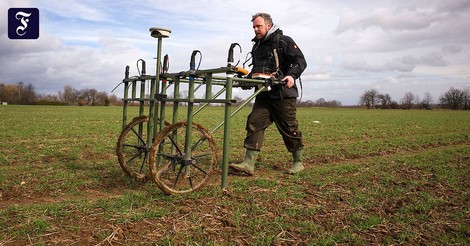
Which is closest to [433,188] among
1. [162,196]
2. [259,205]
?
[259,205]

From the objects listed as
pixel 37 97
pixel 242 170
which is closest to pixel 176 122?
pixel 242 170

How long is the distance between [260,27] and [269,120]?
5.03ft

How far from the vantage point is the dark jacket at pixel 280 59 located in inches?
222

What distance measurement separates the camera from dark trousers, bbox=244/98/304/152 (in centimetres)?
595

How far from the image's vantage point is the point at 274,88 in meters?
5.86

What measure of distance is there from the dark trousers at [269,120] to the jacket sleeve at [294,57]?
552 millimetres

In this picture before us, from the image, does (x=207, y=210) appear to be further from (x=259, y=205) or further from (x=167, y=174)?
(x=167, y=174)

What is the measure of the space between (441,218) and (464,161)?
4.50 meters

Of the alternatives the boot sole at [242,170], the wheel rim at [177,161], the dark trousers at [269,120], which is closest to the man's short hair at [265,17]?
the dark trousers at [269,120]

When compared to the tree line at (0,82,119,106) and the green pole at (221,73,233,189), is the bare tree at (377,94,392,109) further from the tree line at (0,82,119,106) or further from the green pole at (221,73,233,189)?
the green pole at (221,73,233,189)

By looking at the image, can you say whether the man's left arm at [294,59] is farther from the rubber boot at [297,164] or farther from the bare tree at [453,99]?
the bare tree at [453,99]

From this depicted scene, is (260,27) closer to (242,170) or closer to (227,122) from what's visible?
(227,122)

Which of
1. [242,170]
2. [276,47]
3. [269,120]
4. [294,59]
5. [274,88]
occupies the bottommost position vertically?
[242,170]

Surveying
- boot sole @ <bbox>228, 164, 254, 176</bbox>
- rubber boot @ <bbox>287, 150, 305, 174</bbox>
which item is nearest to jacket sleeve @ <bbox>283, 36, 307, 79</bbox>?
rubber boot @ <bbox>287, 150, 305, 174</bbox>
